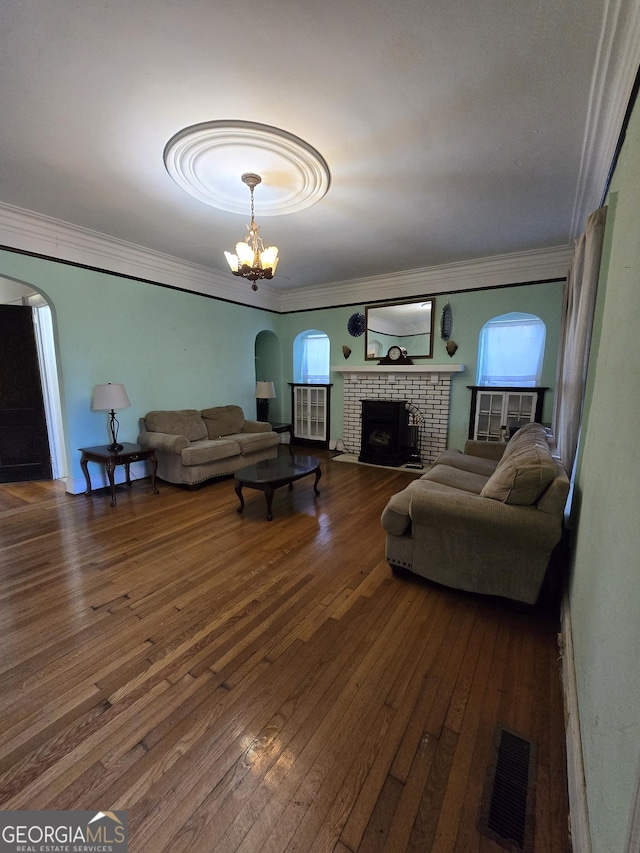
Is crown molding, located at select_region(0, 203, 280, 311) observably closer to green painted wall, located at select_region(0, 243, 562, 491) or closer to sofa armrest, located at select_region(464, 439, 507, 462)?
green painted wall, located at select_region(0, 243, 562, 491)

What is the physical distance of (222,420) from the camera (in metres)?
5.07

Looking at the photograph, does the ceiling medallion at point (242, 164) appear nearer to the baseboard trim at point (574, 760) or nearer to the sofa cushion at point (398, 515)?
the sofa cushion at point (398, 515)

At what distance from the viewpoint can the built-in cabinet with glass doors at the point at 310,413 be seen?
6266mm

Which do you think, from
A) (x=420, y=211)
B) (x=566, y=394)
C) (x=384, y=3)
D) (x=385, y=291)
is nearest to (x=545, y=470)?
(x=566, y=394)

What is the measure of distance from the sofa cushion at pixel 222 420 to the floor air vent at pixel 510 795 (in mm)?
4383

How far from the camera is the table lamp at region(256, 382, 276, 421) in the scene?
5914 millimetres

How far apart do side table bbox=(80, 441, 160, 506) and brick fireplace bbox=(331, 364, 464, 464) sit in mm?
3142

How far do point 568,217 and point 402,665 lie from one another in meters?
4.00

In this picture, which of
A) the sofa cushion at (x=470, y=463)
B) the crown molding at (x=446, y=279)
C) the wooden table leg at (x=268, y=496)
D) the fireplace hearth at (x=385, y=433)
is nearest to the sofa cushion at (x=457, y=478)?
the sofa cushion at (x=470, y=463)

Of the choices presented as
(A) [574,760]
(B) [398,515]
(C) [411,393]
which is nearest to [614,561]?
(A) [574,760]

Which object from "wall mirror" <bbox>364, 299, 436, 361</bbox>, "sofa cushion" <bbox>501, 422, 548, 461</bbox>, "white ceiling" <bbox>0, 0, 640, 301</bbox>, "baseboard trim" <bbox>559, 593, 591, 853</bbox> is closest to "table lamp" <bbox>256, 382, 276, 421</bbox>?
"wall mirror" <bbox>364, 299, 436, 361</bbox>

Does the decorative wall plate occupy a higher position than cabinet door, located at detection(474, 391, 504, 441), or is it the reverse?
the decorative wall plate

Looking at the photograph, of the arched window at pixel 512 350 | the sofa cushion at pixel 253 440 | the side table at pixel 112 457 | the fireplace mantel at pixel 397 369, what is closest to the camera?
the side table at pixel 112 457

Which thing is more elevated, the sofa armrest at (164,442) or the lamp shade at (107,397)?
the lamp shade at (107,397)
